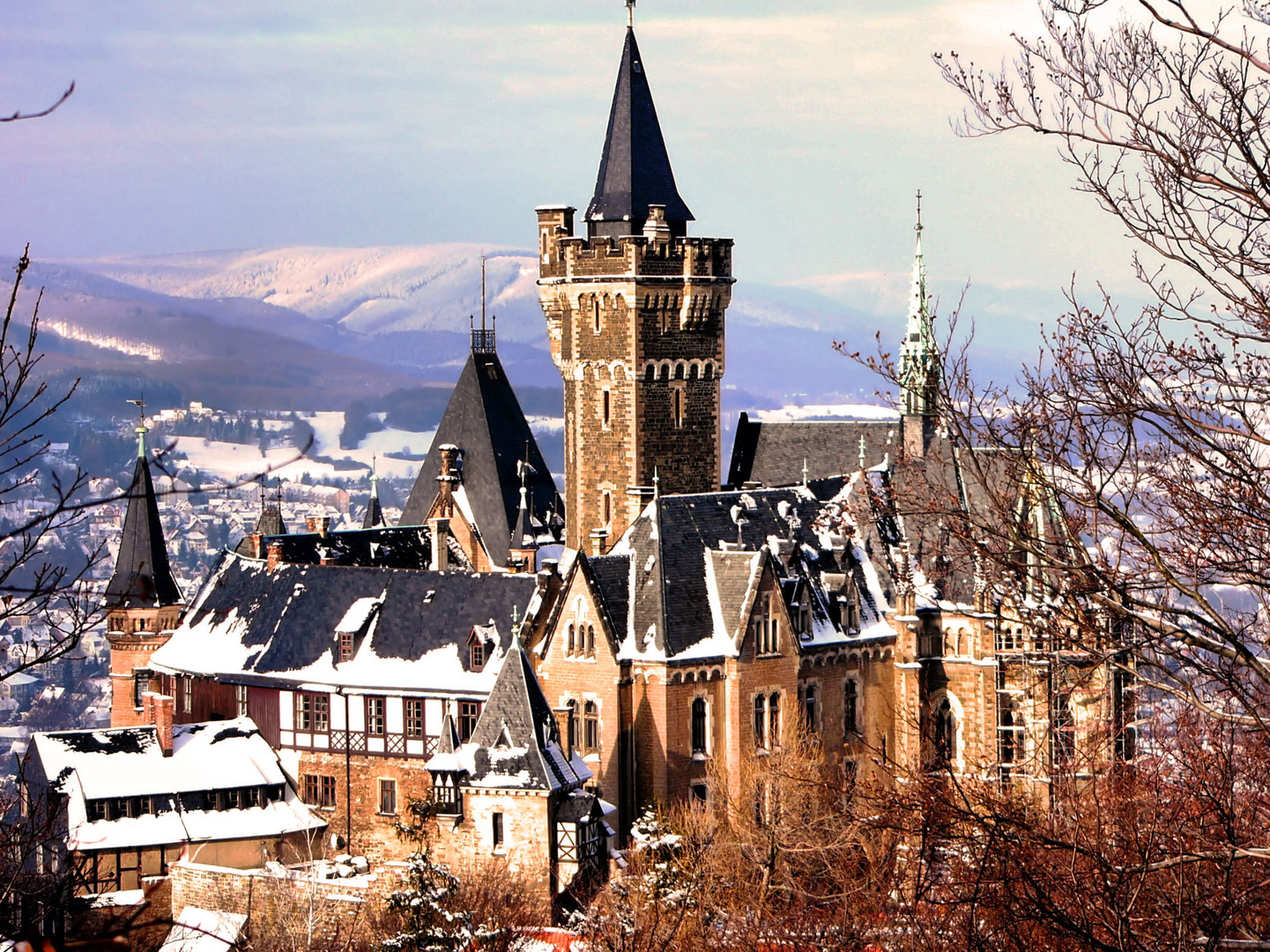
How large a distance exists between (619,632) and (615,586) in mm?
1613

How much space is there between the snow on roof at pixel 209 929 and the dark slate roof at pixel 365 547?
2153 cm

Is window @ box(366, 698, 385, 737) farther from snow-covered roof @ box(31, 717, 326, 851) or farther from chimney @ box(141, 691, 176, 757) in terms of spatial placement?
chimney @ box(141, 691, 176, 757)

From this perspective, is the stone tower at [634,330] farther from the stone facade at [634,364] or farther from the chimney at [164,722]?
the chimney at [164,722]

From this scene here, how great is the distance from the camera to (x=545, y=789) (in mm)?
59438

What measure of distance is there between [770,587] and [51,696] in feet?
335

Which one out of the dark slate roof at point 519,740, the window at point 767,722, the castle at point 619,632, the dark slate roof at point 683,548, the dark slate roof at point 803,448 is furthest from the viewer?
the dark slate roof at point 803,448

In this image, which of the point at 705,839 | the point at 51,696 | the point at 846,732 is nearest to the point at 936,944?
the point at 705,839

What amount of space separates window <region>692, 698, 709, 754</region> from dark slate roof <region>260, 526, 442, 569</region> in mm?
19786

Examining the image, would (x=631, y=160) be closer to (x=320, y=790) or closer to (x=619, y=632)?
(x=619, y=632)

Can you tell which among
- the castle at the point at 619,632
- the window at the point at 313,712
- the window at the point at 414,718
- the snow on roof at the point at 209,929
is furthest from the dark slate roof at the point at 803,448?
the snow on roof at the point at 209,929

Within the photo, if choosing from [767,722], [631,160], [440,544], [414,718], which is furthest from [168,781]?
[631,160]

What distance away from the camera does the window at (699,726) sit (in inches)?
2618

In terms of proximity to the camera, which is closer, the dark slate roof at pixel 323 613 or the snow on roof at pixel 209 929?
the snow on roof at pixel 209 929

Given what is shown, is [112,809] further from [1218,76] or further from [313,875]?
[1218,76]
